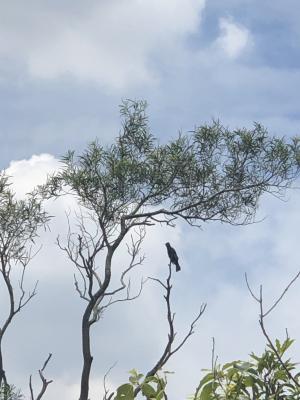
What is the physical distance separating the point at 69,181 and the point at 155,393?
17.0 metres

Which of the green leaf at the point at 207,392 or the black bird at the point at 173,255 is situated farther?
the black bird at the point at 173,255

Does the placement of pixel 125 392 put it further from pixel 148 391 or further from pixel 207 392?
pixel 207 392

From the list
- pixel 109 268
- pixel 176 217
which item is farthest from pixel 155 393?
pixel 176 217

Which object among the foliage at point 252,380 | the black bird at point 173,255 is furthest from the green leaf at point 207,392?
the black bird at point 173,255

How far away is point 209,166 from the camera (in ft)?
70.4

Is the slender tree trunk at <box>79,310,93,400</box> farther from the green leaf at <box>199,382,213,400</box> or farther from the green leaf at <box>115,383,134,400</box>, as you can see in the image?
the green leaf at <box>199,382,213,400</box>

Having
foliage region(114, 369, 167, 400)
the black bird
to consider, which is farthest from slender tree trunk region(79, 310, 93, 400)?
foliage region(114, 369, 167, 400)

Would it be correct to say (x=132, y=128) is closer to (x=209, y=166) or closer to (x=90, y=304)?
(x=209, y=166)

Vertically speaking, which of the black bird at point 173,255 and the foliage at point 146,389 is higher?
the black bird at point 173,255

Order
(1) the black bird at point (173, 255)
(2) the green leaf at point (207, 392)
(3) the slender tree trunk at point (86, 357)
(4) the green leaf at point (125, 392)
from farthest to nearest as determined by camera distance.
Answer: (3) the slender tree trunk at point (86, 357)
(1) the black bird at point (173, 255)
(4) the green leaf at point (125, 392)
(2) the green leaf at point (207, 392)

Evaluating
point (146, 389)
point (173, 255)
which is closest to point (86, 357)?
point (173, 255)

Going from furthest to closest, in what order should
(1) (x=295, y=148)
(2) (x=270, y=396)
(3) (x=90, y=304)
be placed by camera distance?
(1) (x=295, y=148), (3) (x=90, y=304), (2) (x=270, y=396)

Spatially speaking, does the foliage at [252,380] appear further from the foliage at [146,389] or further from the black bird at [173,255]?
the black bird at [173,255]

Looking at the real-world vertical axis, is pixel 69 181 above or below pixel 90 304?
above
